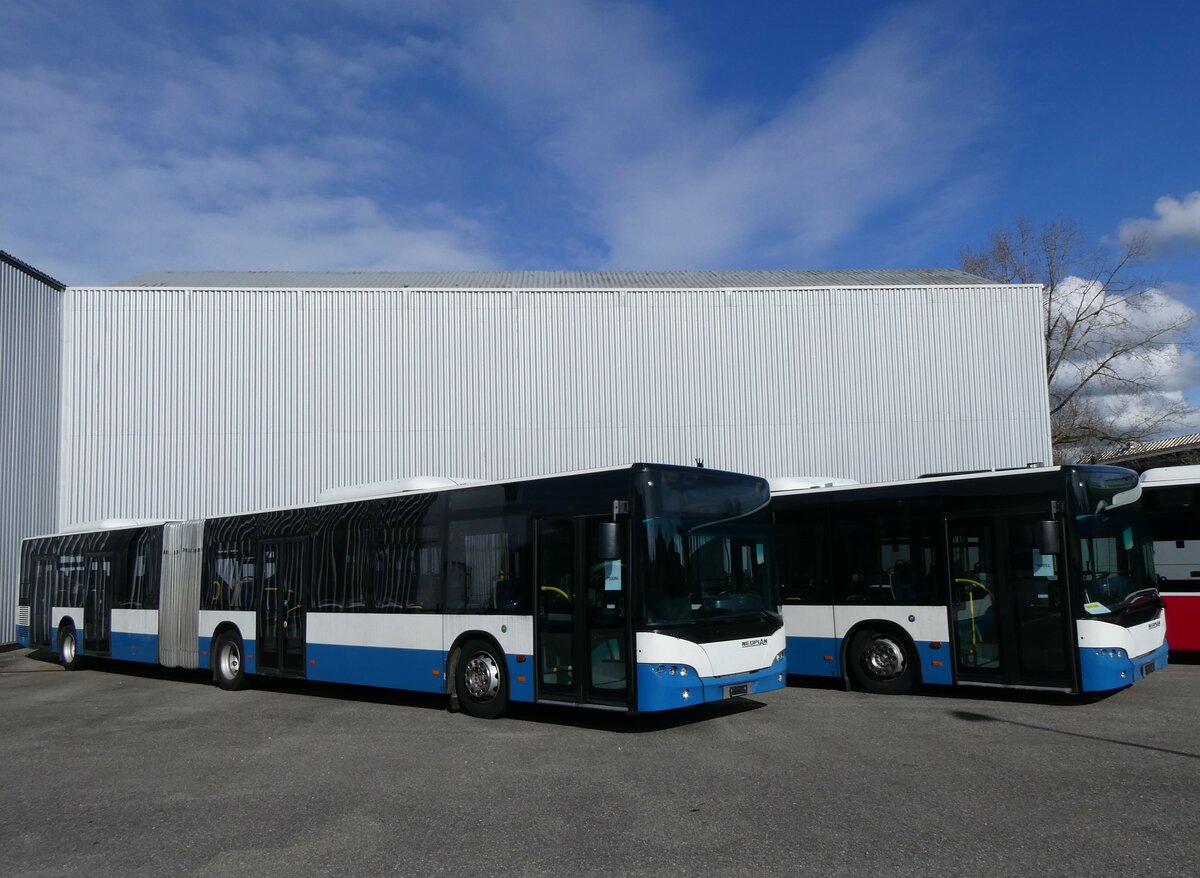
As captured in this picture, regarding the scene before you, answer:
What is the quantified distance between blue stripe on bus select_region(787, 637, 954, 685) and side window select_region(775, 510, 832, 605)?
0.55 m

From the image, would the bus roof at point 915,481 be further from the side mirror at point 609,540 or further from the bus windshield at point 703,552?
the side mirror at point 609,540

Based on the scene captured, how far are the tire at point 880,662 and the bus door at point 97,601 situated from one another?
512 inches

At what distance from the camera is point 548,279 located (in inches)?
1243

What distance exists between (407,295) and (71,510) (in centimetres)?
947

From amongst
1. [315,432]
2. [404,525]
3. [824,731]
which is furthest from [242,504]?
[824,731]

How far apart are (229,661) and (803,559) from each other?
8.84 metres

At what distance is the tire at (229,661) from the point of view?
15477 mm

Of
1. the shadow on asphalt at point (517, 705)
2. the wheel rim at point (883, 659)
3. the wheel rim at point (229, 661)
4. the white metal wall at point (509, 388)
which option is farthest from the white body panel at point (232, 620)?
the wheel rim at point (883, 659)

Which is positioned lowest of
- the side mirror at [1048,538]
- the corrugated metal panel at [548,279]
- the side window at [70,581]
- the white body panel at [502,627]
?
the white body panel at [502,627]

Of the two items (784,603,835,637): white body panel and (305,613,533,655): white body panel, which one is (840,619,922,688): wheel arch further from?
(305,613,533,655): white body panel

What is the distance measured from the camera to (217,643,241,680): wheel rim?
613 inches

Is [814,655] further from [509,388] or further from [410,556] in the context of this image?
[509,388]

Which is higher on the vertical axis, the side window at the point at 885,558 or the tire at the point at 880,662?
the side window at the point at 885,558

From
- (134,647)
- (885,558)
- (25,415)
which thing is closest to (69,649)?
(134,647)
